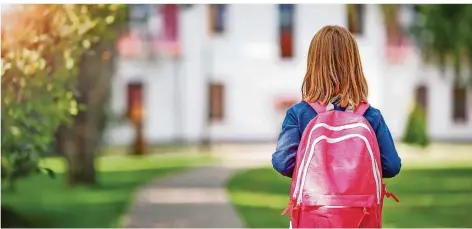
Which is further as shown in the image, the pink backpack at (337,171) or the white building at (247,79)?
the white building at (247,79)

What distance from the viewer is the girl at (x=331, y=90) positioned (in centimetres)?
362

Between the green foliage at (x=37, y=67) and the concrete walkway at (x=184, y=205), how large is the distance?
1624 millimetres

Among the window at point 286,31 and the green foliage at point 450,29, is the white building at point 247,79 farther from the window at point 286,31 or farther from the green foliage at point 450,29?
the green foliage at point 450,29

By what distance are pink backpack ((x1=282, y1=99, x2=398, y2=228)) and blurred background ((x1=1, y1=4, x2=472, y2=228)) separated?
12.6 ft

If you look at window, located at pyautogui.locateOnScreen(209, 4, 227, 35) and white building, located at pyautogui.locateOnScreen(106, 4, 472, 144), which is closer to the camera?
white building, located at pyautogui.locateOnScreen(106, 4, 472, 144)

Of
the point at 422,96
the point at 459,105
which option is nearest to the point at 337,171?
the point at 459,105

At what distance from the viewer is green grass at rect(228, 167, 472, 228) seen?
32.2 feet

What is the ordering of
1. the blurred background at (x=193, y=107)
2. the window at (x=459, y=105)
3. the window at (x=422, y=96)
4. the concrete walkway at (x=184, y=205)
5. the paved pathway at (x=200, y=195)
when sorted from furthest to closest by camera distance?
the window at (x=422, y=96), the window at (x=459, y=105), the paved pathway at (x=200, y=195), the concrete walkway at (x=184, y=205), the blurred background at (x=193, y=107)

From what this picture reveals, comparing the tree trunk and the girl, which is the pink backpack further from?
the tree trunk

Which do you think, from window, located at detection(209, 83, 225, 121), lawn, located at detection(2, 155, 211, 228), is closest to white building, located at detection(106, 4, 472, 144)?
window, located at detection(209, 83, 225, 121)

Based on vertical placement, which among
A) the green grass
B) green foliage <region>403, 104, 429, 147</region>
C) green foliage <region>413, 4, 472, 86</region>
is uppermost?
green foliage <region>413, 4, 472, 86</region>

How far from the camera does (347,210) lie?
3602mm

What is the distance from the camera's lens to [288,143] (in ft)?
11.9

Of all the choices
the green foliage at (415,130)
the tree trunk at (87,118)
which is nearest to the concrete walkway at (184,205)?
the tree trunk at (87,118)
